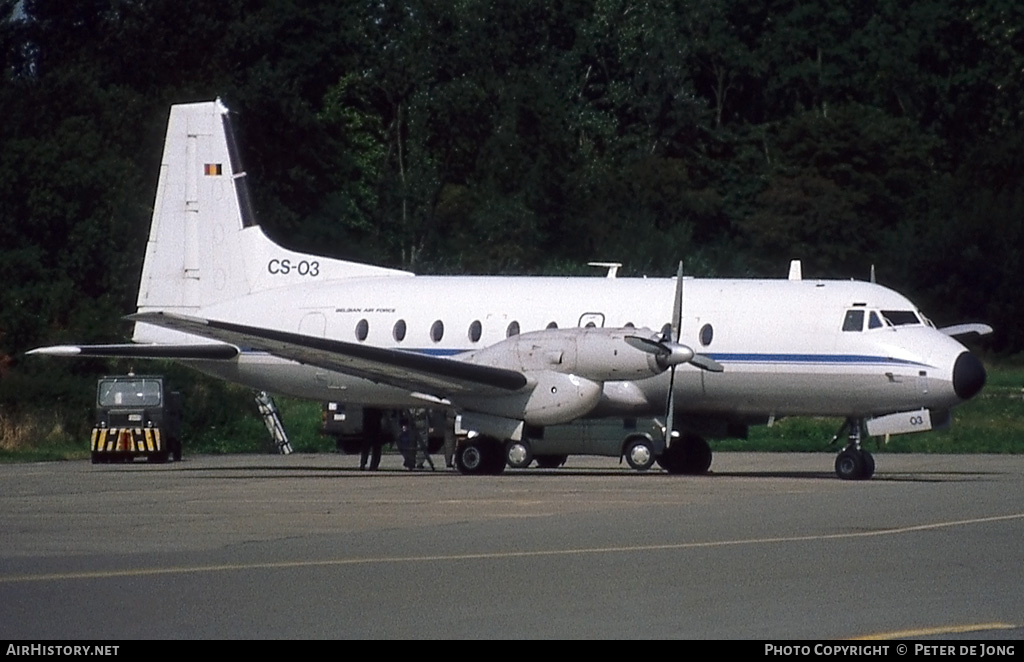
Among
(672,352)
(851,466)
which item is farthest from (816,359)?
(672,352)

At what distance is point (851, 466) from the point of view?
23.7m

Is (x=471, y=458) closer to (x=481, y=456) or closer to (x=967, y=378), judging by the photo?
(x=481, y=456)

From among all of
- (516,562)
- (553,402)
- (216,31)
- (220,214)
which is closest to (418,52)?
(216,31)

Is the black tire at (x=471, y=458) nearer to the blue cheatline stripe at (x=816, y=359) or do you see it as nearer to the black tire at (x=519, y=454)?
the black tire at (x=519, y=454)

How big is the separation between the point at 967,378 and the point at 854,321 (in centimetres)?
181

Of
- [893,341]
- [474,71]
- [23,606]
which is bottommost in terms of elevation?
[23,606]

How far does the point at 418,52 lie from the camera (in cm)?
6153

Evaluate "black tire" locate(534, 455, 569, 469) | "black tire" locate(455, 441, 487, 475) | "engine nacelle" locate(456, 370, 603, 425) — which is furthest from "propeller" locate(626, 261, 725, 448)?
"black tire" locate(534, 455, 569, 469)

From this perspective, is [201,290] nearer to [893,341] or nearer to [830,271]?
[893,341]

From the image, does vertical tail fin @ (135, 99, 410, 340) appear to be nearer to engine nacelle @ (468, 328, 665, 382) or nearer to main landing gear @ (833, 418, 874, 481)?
engine nacelle @ (468, 328, 665, 382)

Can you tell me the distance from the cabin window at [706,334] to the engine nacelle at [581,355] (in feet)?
2.59

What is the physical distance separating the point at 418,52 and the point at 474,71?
2002mm
